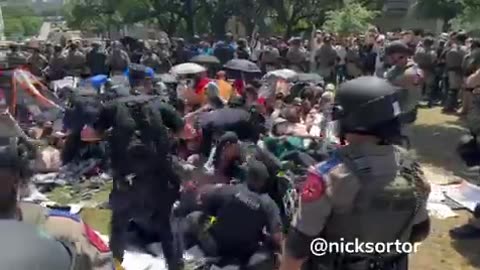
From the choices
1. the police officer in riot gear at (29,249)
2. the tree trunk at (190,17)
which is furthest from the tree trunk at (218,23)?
the police officer in riot gear at (29,249)

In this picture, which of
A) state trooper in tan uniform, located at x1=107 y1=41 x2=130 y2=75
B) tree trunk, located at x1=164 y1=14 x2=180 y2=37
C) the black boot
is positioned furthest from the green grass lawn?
tree trunk, located at x1=164 y1=14 x2=180 y2=37

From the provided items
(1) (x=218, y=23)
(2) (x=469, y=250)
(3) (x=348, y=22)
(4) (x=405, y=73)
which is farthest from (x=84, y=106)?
(1) (x=218, y=23)

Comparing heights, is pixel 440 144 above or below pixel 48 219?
below

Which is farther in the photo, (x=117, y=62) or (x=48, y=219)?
(x=117, y=62)

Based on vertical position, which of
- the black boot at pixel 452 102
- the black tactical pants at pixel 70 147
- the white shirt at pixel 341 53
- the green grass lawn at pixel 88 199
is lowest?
the black boot at pixel 452 102

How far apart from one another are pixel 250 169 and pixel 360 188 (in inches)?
97.9

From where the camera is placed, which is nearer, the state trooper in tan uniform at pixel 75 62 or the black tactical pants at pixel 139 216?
the black tactical pants at pixel 139 216

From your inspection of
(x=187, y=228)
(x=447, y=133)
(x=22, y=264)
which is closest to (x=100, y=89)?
(x=187, y=228)

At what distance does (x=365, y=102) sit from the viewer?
10.5 feet

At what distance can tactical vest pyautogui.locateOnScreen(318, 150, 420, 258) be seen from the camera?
10.4ft

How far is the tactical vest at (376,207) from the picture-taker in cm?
316

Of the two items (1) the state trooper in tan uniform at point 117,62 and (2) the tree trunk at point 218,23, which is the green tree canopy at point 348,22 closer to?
(2) the tree trunk at point 218,23

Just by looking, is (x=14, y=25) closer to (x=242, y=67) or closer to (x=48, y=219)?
(x=242, y=67)

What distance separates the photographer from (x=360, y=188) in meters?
3.15
